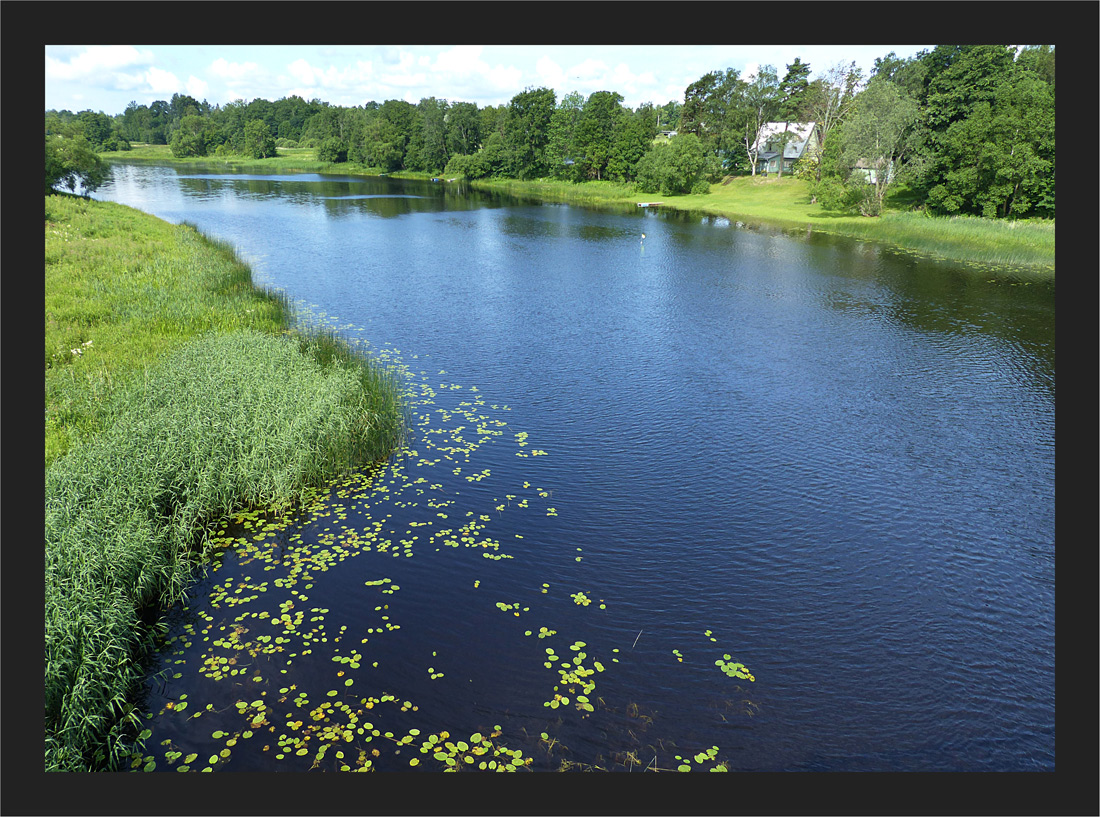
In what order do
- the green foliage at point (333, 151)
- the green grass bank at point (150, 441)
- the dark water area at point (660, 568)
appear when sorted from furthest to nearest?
1. the green foliage at point (333, 151)
2. the dark water area at point (660, 568)
3. the green grass bank at point (150, 441)

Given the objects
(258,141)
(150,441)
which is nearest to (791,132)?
(150,441)

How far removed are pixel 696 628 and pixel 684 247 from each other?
48.4 metres

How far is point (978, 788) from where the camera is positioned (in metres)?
10.3

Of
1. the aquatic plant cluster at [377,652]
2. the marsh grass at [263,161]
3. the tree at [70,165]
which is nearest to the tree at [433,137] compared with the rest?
the marsh grass at [263,161]

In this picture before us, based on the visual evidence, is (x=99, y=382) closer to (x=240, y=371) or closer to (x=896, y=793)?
(x=240, y=371)

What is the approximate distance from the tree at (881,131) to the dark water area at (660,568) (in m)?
37.1

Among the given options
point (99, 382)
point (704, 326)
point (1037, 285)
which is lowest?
point (99, 382)

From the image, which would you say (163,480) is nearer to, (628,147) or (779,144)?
(628,147)

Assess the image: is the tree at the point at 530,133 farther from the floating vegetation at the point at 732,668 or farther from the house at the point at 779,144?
the floating vegetation at the point at 732,668

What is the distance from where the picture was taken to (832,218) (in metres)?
71.3

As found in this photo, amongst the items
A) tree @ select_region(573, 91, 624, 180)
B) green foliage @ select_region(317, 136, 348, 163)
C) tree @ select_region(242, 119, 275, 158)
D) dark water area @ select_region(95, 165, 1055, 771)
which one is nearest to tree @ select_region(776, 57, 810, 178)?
tree @ select_region(573, 91, 624, 180)

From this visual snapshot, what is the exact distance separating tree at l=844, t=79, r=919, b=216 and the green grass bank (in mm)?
58951

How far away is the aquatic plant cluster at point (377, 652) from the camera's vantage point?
401 inches
